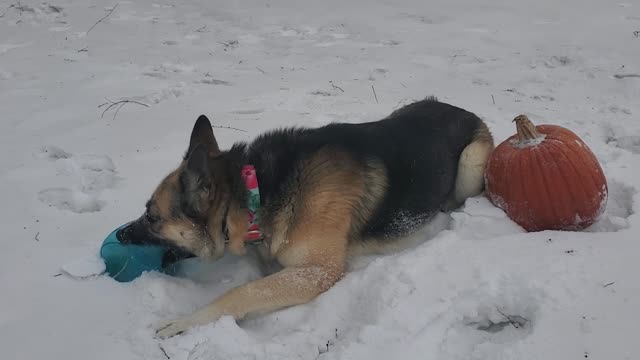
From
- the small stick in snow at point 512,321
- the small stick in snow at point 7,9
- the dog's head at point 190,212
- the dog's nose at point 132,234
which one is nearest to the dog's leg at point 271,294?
the dog's head at point 190,212

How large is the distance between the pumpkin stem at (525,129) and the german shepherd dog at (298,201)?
57cm

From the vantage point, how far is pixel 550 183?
11.6 ft

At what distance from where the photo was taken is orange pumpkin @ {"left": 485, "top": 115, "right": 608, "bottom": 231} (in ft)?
11.6

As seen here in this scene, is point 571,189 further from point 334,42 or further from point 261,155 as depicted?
point 334,42

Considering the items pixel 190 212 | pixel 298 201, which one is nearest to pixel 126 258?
pixel 190 212

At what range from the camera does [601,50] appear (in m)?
7.52

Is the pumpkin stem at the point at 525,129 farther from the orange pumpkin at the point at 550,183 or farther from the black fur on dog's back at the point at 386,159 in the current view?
the black fur on dog's back at the point at 386,159

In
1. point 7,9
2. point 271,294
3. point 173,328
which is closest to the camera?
point 173,328

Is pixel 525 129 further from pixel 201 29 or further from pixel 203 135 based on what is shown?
pixel 201 29

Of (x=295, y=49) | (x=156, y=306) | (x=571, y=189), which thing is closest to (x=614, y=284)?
(x=571, y=189)

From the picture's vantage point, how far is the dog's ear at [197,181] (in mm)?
3107

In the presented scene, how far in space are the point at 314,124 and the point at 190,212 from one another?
7.81ft

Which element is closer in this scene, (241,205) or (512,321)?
(512,321)

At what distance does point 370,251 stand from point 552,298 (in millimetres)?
1340
